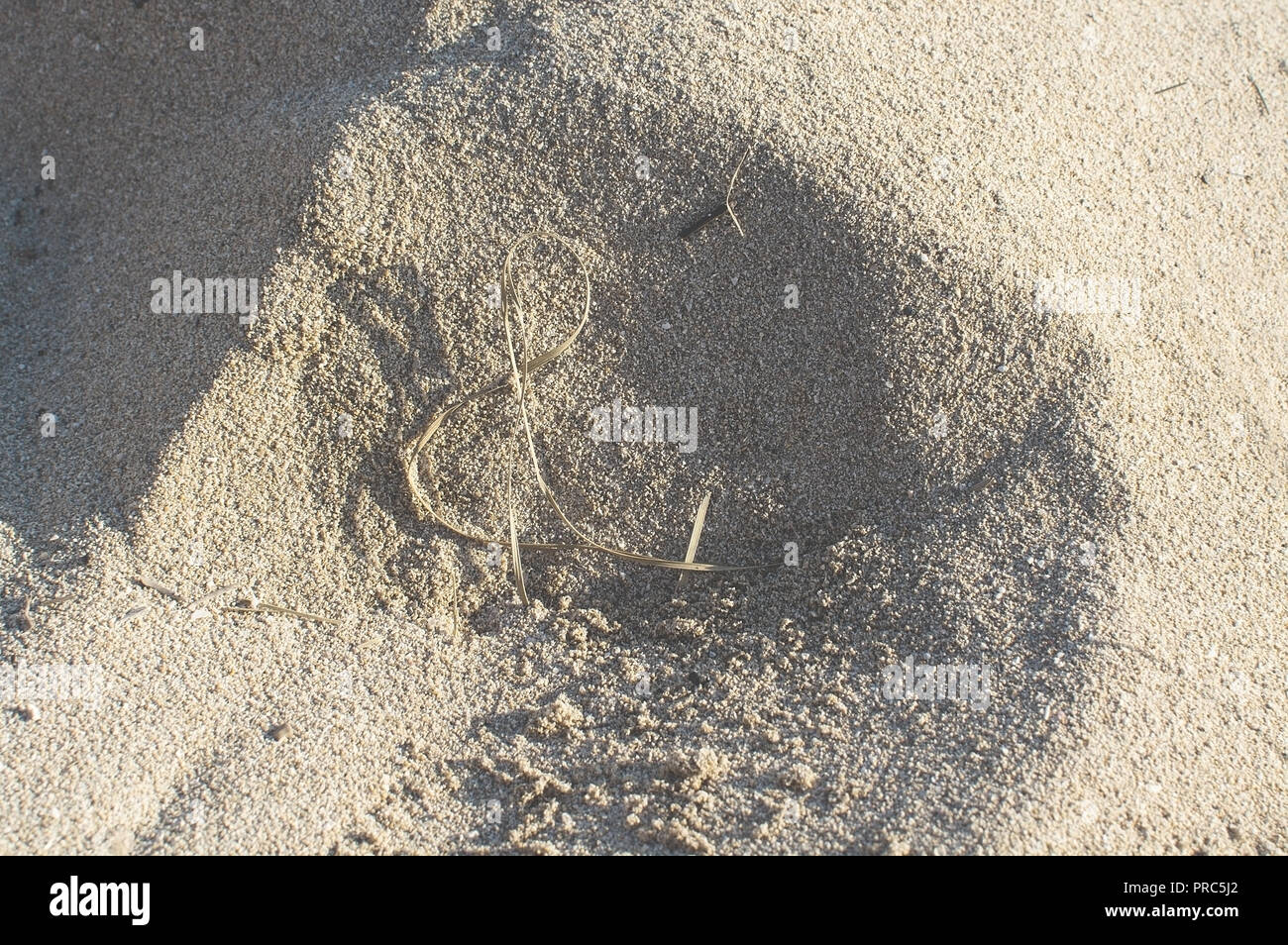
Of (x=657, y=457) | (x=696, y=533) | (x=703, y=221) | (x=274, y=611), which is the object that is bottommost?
(x=274, y=611)

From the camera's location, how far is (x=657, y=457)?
225cm

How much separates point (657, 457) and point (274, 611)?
3.01 ft

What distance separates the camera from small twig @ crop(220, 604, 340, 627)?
6.84 feet

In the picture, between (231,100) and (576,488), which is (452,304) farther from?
(231,100)

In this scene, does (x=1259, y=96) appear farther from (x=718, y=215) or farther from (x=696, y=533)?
(x=696, y=533)

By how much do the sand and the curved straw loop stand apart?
0.03 m

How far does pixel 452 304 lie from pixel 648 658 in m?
0.95

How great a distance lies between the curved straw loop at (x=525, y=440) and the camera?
7.26ft

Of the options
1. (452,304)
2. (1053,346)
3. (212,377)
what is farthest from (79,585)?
(1053,346)

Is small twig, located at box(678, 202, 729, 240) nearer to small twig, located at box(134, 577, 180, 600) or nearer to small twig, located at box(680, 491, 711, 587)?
small twig, located at box(680, 491, 711, 587)

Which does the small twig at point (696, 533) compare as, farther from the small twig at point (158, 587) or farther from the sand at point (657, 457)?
the small twig at point (158, 587)

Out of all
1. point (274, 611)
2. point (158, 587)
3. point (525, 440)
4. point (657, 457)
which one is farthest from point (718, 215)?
point (158, 587)

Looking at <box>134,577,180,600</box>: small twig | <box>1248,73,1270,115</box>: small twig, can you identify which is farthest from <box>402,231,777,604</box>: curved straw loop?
<box>1248,73,1270,115</box>: small twig

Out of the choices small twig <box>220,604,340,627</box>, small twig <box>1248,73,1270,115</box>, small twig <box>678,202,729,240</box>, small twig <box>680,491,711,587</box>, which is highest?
small twig <box>1248,73,1270,115</box>
